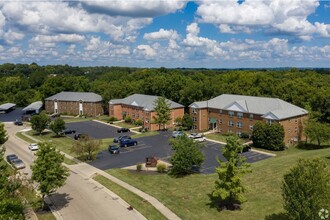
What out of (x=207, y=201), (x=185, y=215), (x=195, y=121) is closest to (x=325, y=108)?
(x=195, y=121)

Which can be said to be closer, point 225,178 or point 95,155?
point 225,178

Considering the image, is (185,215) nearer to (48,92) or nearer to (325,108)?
(325,108)

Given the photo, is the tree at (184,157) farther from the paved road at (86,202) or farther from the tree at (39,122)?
the tree at (39,122)

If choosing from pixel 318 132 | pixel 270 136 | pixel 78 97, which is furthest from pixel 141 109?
pixel 318 132

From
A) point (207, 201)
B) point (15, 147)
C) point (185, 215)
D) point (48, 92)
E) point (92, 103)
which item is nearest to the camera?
point (185, 215)

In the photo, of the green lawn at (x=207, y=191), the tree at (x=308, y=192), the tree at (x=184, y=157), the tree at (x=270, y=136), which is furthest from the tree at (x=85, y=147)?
the tree at (x=308, y=192)

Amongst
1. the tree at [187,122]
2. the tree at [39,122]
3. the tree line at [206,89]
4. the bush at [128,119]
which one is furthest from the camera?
the bush at [128,119]
